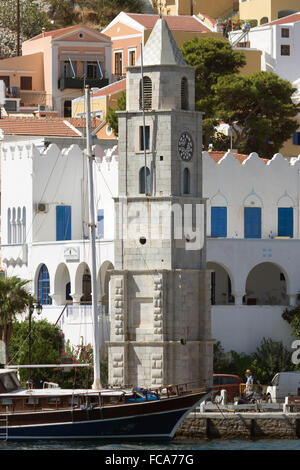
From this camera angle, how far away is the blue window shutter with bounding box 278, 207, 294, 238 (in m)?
74.1

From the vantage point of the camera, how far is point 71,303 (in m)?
73.9

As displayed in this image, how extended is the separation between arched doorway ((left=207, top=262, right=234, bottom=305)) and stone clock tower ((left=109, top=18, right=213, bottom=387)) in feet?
22.8

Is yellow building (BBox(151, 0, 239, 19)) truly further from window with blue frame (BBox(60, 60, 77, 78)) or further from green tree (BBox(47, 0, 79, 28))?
window with blue frame (BBox(60, 60, 77, 78))

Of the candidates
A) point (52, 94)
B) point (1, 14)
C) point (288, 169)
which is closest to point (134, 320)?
point (288, 169)

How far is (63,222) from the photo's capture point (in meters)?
76.8

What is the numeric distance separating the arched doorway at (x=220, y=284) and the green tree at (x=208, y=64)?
11010 mm

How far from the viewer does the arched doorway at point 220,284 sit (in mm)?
73375

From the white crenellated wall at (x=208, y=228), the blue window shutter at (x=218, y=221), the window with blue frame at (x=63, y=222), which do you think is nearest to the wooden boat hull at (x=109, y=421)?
the white crenellated wall at (x=208, y=228)

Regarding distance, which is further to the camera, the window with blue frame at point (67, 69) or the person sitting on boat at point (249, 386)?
the window with blue frame at point (67, 69)

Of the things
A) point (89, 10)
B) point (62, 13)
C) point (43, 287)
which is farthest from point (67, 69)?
point (43, 287)

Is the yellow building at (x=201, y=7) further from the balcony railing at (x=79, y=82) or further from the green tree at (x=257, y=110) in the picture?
the green tree at (x=257, y=110)

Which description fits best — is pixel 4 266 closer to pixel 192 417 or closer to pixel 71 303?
pixel 71 303

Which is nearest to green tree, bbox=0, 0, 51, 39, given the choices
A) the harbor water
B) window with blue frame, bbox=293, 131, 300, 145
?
window with blue frame, bbox=293, 131, 300, 145

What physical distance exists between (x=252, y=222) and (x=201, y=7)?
1981 inches
